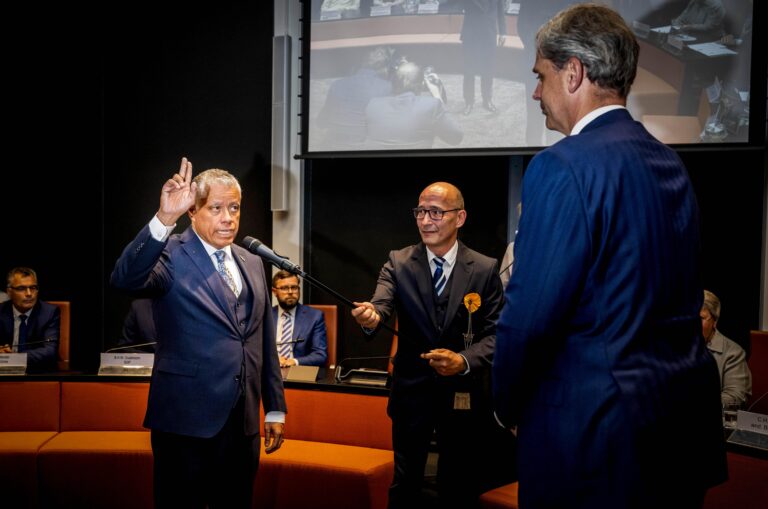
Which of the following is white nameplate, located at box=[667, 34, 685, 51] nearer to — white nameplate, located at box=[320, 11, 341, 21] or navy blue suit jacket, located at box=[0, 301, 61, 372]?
white nameplate, located at box=[320, 11, 341, 21]

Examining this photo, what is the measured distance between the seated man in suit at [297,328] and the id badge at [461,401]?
67.0 inches

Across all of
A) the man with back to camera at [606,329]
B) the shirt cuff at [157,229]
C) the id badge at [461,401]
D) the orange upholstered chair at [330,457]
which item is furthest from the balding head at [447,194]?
the man with back to camera at [606,329]

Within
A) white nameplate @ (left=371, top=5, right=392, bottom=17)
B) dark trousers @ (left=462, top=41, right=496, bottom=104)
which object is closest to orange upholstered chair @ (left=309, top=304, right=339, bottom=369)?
dark trousers @ (left=462, top=41, right=496, bottom=104)

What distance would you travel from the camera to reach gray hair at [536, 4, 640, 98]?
1276 millimetres

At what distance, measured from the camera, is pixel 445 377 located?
9.47 feet

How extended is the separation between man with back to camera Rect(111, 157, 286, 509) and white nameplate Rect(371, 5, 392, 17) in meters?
3.14

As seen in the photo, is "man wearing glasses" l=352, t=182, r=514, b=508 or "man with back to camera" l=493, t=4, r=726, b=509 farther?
"man wearing glasses" l=352, t=182, r=514, b=508

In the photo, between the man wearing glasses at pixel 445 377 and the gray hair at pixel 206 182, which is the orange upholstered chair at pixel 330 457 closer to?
the man wearing glasses at pixel 445 377

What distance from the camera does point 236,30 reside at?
602 cm

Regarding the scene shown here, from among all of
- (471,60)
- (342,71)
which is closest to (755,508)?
(471,60)

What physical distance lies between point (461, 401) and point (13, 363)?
242 cm

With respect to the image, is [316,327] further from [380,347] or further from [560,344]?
[560,344]

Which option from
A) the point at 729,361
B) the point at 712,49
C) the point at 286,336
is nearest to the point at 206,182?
the point at 286,336

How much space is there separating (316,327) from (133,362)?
1.21m
